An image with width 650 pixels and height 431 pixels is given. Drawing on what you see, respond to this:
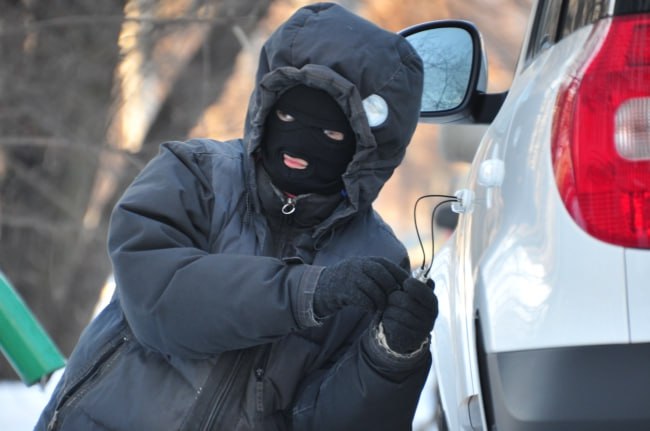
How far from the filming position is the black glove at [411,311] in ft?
8.45

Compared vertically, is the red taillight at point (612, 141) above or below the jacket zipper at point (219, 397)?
above

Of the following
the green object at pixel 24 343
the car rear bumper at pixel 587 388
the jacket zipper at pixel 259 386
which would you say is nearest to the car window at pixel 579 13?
the car rear bumper at pixel 587 388

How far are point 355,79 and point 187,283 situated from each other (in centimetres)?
63

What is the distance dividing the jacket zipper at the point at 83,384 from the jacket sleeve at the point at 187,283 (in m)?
0.15

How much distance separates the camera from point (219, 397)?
110 inches

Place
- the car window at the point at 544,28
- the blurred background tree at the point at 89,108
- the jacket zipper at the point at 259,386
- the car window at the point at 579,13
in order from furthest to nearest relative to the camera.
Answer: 1. the blurred background tree at the point at 89,108
2. the jacket zipper at the point at 259,386
3. the car window at the point at 544,28
4. the car window at the point at 579,13

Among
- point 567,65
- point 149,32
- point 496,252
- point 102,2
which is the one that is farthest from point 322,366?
point 102,2

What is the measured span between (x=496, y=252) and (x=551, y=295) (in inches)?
9.2

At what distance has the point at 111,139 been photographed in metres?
10.0

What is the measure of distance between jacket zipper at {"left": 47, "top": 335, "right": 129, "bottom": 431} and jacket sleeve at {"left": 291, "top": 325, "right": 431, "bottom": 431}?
45cm

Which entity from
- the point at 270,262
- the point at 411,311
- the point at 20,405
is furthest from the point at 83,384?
the point at 20,405

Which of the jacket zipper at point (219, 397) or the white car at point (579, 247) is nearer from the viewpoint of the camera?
the white car at point (579, 247)

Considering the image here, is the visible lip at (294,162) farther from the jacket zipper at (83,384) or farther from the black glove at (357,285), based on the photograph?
the jacket zipper at (83,384)

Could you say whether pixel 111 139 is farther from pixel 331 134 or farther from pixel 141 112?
pixel 331 134
